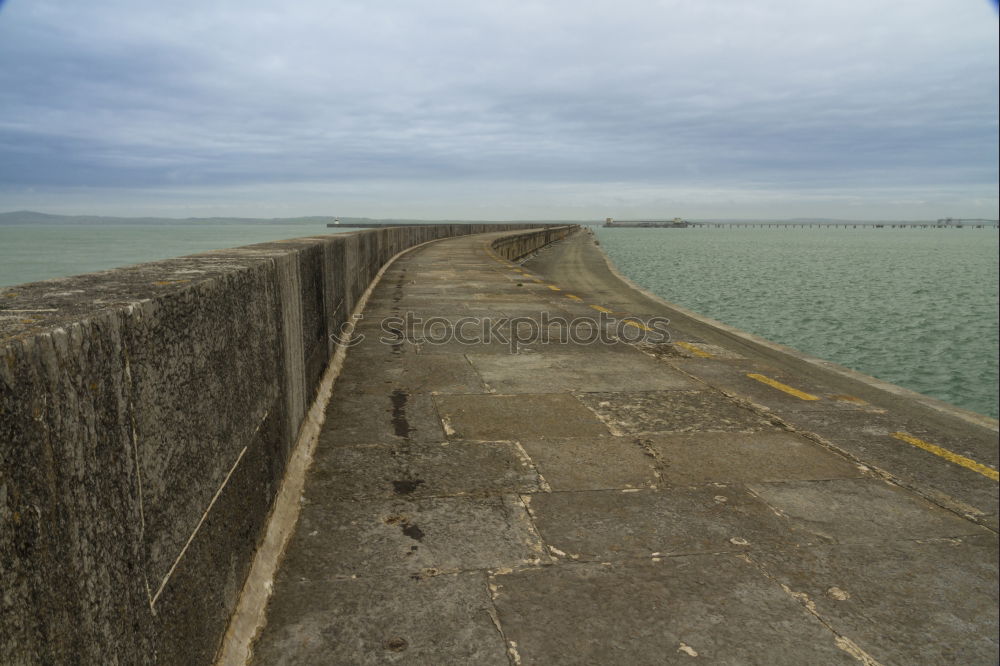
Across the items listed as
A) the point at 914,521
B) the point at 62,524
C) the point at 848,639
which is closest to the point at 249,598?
the point at 62,524

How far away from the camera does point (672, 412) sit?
215 inches

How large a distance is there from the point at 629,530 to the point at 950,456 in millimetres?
2924

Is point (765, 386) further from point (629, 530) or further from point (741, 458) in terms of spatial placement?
point (629, 530)

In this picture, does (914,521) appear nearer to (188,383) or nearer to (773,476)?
(773,476)

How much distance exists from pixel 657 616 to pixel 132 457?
2128 mm

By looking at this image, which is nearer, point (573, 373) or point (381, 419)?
point (381, 419)

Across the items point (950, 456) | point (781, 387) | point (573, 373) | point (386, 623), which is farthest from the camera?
point (573, 373)

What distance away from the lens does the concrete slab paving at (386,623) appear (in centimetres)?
248

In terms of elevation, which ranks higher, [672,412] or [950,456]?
[672,412]

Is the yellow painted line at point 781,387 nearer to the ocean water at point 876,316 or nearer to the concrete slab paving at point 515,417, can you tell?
the concrete slab paving at point 515,417

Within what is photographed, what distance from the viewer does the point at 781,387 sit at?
21.2 ft

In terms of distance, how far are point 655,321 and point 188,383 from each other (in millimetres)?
9642

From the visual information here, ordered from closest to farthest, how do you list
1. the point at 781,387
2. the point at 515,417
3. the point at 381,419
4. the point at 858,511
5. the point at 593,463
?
the point at 858,511, the point at 593,463, the point at 381,419, the point at 515,417, the point at 781,387

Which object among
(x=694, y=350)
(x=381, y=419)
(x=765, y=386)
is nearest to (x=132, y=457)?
(x=381, y=419)
